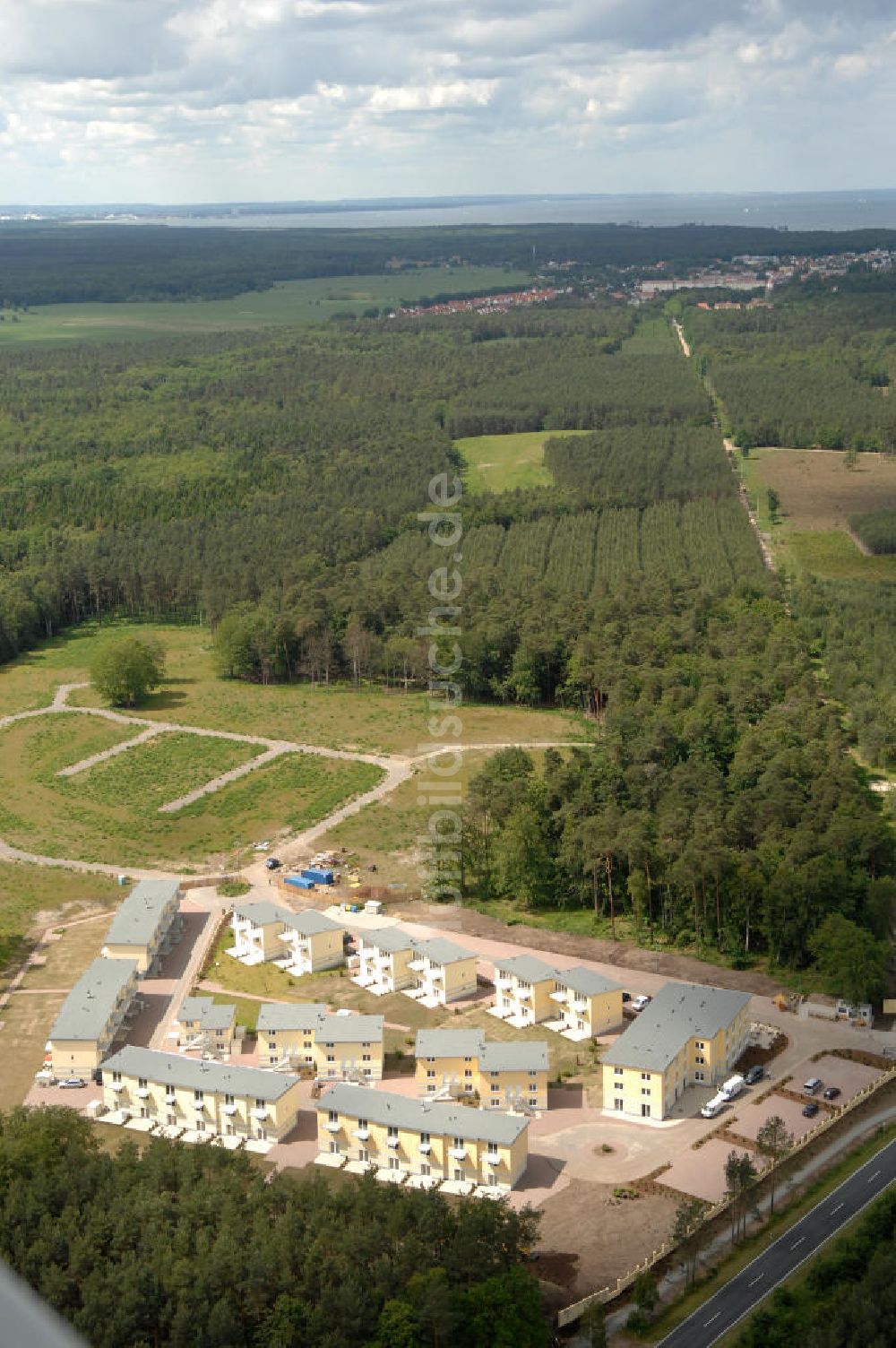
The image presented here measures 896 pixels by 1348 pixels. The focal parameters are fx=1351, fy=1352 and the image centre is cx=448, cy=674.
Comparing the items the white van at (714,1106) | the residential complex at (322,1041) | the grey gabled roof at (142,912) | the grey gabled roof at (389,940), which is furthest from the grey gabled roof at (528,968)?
the grey gabled roof at (142,912)

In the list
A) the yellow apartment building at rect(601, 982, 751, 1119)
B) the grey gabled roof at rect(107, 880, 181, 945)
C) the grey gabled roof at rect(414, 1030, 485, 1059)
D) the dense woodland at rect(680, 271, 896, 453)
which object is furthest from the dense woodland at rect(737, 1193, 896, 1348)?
the dense woodland at rect(680, 271, 896, 453)

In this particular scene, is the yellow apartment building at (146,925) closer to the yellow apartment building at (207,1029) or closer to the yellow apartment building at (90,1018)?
the yellow apartment building at (90,1018)

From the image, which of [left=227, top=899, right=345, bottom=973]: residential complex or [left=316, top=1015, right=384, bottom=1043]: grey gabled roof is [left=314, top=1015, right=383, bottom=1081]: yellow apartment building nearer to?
[left=316, top=1015, right=384, bottom=1043]: grey gabled roof

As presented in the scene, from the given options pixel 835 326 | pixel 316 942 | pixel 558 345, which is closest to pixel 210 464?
pixel 558 345

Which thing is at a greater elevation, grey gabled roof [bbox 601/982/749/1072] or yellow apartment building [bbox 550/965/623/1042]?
grey gabled roof [bbox 601/982/749/1072]

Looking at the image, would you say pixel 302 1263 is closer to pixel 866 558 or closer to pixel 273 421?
pixel 866 558

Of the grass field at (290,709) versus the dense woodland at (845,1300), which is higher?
the dense woodland at (845,1300)

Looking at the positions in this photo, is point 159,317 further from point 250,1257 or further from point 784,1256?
point 784,1256
